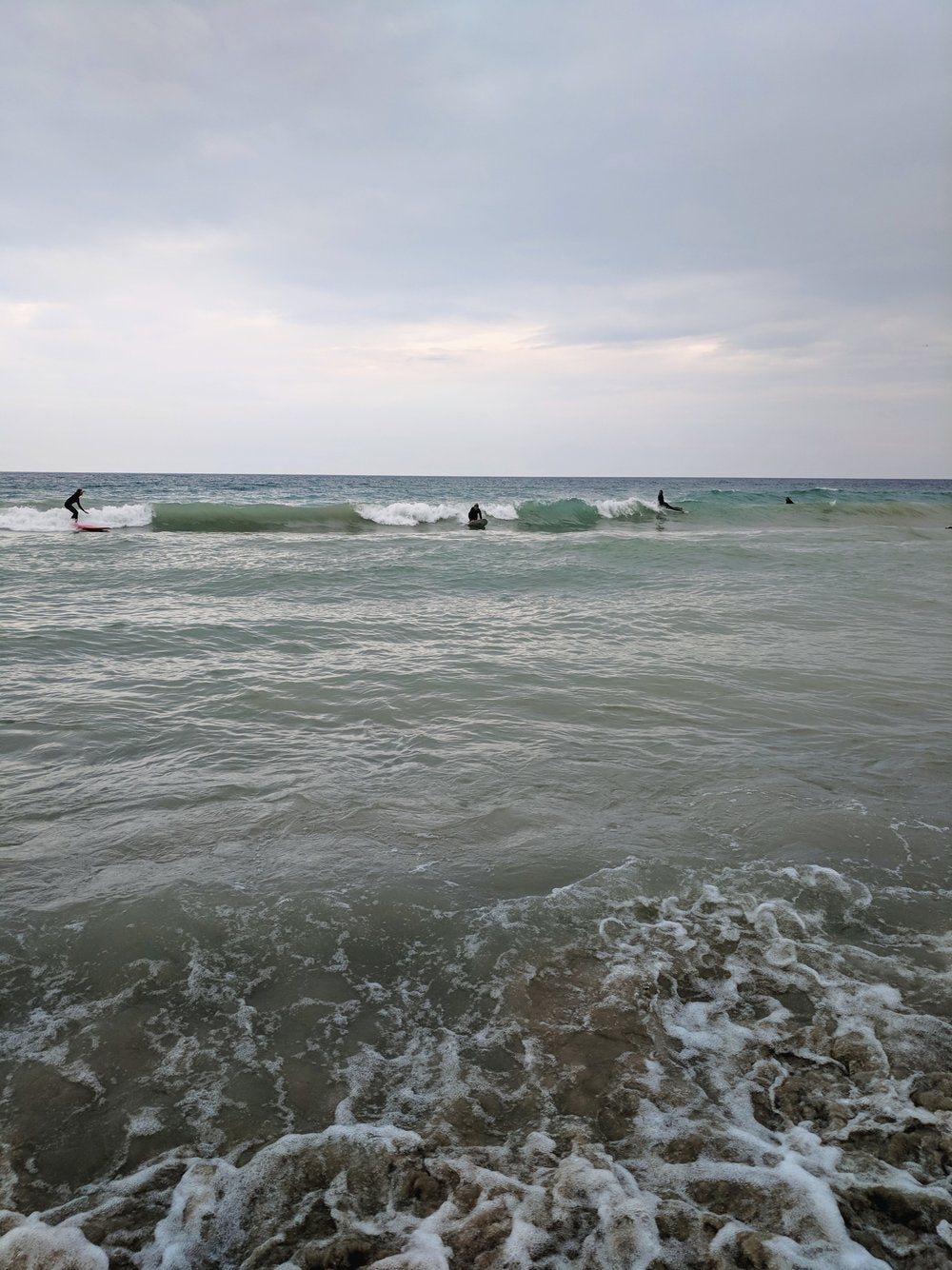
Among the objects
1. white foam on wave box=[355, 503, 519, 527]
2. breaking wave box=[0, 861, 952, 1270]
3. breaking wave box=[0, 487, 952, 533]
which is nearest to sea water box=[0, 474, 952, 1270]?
breaking wave box=[0, 861, 952, 1270]

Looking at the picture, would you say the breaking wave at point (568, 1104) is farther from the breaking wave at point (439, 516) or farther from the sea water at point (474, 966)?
the breaking wave at point (439, 516)

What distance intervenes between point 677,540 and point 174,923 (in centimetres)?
2299

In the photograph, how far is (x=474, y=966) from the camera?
312 cm

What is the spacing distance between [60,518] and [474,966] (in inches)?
1112

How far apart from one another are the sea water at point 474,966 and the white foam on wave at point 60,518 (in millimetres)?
19913

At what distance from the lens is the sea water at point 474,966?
206 cm

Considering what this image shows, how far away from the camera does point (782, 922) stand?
3.41 m

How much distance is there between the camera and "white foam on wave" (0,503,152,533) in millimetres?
24234

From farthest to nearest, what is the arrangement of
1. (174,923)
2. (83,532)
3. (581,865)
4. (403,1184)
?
(83,532), (581,865), (174,923), (403,1184)

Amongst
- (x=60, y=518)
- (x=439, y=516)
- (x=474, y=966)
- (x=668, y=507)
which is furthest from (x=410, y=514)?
(x=474, y=966)

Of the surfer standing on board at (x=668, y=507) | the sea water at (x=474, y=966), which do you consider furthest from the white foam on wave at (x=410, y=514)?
the sea water at (x=474, y=966)

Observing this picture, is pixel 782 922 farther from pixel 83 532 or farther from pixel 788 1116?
pixel 83 532

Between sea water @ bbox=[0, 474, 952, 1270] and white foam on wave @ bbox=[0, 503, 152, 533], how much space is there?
1991 cm

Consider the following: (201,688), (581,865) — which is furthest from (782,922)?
(201,688)
